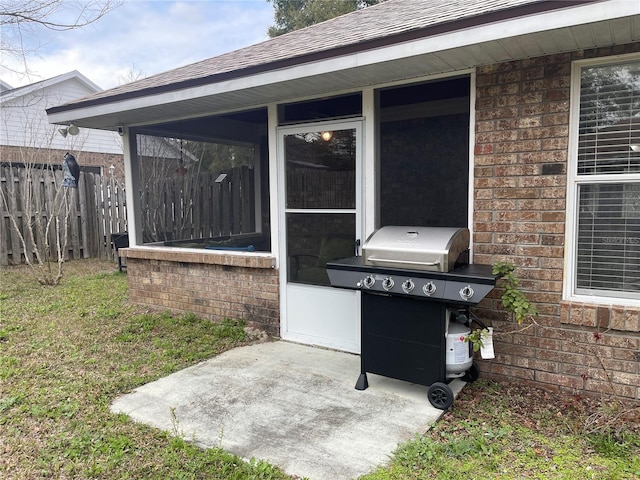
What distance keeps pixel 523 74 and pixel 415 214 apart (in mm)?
4083

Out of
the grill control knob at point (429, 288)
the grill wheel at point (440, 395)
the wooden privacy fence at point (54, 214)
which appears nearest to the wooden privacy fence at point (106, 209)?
the wooden privacy fence at point (54, 214)

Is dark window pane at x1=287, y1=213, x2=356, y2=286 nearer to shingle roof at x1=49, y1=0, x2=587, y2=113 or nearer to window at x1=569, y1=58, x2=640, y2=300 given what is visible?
shingle roof at x1=49, y1=0, x2=587, y2=113

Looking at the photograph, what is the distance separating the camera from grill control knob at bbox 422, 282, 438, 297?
292 cm

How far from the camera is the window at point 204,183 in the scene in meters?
5.84

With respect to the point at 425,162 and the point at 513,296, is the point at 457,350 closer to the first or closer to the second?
the point at 513,296

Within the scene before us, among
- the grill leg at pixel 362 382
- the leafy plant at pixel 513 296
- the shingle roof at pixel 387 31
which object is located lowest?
the grill leg at pixel 362 382

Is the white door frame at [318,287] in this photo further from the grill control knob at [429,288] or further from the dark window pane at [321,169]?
the grill control knob at [429,288]

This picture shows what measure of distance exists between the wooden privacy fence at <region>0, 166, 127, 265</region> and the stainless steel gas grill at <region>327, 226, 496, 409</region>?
22.8 feet

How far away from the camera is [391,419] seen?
2965 mm

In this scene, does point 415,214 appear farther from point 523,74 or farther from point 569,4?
point 569,4

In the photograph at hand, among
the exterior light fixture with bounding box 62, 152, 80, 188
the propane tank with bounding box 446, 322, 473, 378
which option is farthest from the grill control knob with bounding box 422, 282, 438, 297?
the exterior light fixture with bounding box 62, 152, 80, 188

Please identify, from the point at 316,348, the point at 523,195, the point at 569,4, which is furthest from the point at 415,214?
the point at 569,4

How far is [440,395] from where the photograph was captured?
10.0ft

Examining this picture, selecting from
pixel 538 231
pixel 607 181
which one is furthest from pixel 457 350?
Result: pixel 607 181
